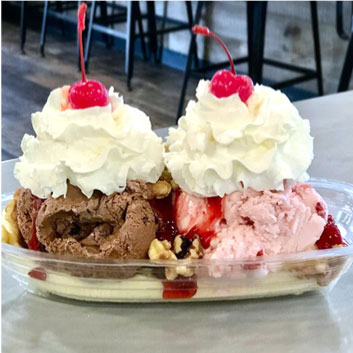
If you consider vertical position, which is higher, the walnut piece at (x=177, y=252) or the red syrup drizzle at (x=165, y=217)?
the red syrup drizzle at (x=165, y=217)

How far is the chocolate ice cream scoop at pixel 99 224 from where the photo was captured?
842mm

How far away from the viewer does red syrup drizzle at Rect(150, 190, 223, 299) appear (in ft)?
2.77

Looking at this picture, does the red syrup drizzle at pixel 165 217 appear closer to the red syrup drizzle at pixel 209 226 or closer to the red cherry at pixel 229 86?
the red syrup drizzle at pixel 209 226

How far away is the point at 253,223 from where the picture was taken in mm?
867

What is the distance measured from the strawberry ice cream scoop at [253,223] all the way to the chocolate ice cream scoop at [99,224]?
0.25 ft

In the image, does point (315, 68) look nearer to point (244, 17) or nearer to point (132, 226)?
point (244, 17)

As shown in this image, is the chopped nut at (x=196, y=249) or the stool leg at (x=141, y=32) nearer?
the chopped nut at (x=196, y=249)

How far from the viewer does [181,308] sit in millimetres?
867

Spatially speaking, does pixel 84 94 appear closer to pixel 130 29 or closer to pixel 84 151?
pixel 84 151

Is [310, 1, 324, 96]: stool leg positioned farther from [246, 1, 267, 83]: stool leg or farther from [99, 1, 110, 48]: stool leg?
[99, 1, 110, 48]: stool leg

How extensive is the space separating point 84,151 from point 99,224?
11 cm

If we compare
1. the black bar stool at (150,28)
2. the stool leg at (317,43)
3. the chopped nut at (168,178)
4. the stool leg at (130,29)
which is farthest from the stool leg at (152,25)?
the chopped nut at (168,178)

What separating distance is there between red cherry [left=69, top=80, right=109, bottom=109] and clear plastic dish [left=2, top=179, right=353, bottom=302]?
0.76 feet

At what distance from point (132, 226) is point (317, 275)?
0.29 m
